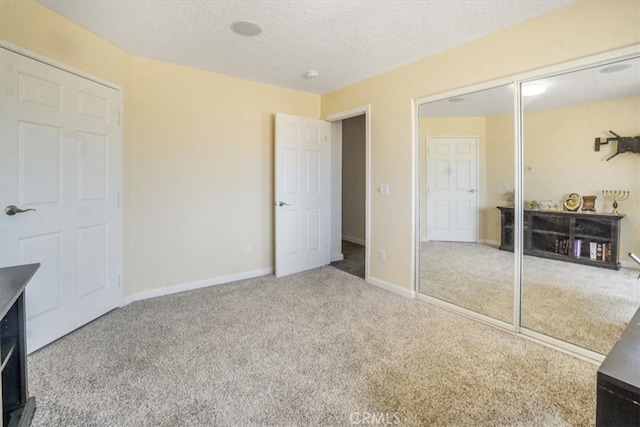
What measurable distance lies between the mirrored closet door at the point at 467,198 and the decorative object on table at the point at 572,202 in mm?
401

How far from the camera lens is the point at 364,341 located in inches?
89.4

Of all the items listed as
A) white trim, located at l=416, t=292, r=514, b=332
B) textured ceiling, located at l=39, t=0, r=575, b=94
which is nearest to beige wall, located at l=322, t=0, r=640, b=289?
textured ceiling, located at l=39, t=0, r=575, b=94

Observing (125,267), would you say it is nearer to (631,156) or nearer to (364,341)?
(364,341)

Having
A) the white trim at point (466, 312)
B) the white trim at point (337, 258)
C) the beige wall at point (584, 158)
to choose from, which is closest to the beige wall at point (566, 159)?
the beige wall at point (584, 158)

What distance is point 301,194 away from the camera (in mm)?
4035

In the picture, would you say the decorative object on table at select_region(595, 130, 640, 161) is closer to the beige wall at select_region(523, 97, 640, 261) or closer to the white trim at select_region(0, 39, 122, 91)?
the beige wall at select_region(523, 97, 640, 261)

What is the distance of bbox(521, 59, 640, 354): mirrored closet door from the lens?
2.14m

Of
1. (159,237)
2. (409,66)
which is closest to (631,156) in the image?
(409,66)

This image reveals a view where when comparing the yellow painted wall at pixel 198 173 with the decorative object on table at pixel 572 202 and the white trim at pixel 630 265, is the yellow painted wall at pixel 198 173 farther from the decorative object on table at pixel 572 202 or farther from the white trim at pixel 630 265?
the white trim at pixel 630 265

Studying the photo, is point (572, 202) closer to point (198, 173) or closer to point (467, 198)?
point (467, 198)

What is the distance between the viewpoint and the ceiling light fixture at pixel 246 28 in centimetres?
234

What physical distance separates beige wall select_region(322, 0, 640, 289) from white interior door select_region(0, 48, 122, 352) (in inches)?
105

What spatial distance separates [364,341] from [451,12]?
2.50 metres

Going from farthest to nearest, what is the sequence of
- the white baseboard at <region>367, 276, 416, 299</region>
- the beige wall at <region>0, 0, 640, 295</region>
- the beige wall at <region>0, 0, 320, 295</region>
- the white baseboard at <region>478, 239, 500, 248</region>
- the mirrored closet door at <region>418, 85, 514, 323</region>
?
the white baseboard at <region>367, 276, 416, 299</region>
the beige wall at <region>0, 0, 320, 295</region>
the white baseboard at <region>478, 239, 500, 248</region>
the mirrored closet door at <region>418, 85, 514, 323</region>
the beige wall at <region>0, 0, 640, 295</region>
